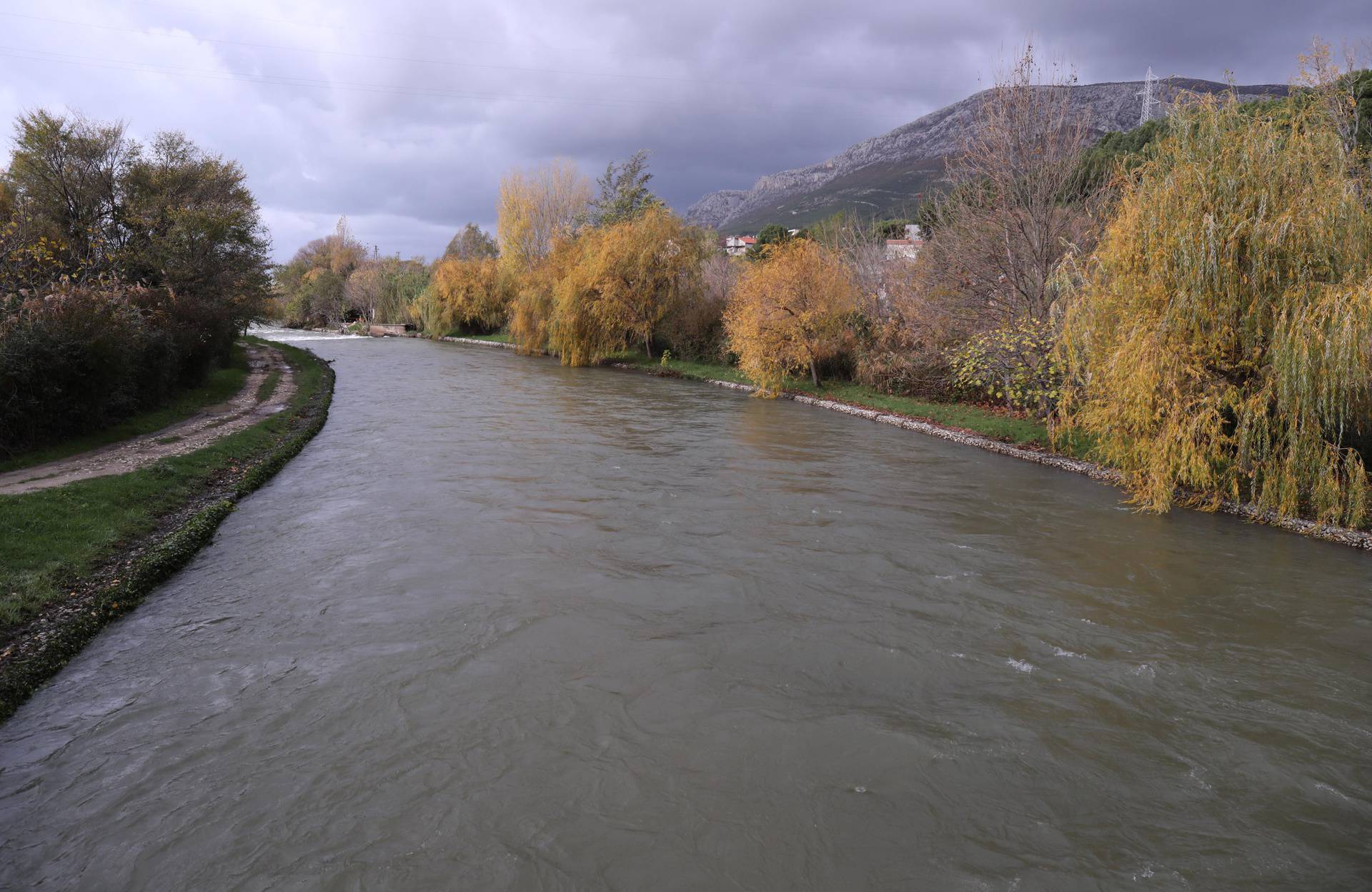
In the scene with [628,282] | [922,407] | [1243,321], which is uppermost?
[628,282]

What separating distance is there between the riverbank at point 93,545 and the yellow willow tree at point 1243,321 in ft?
46.2

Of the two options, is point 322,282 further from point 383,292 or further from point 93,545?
point 93,545

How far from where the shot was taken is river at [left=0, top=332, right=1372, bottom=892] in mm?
4453

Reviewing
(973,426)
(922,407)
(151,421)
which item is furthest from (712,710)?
(922,407)

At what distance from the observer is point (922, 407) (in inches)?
888

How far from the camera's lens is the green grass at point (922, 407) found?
17.9m

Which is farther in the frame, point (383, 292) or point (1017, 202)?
point (383, 292)

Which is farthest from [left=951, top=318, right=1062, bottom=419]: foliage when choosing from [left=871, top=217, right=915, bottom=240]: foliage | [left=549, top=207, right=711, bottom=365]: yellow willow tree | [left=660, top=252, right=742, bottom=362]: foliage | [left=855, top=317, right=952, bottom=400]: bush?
[left=871, top=217, right=915, bottom=240]: foliage

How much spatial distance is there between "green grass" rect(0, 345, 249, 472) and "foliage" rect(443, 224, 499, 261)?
66177 mm

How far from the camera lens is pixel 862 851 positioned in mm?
4496

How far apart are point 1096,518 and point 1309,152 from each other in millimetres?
6507

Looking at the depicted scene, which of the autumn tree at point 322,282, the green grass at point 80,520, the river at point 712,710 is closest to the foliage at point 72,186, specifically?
the green grass at point 80,520

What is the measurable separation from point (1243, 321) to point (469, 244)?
102 meters

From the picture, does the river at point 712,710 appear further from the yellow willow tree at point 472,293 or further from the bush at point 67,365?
the yellow willow tree at point 472,293
